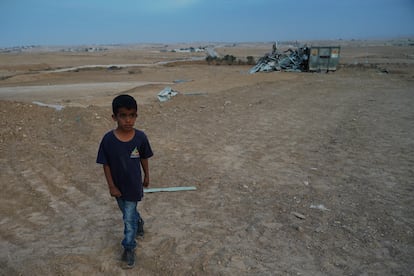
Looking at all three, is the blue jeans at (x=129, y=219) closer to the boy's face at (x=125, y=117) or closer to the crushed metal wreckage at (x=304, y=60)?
the boy's face at (x=125, y=117)

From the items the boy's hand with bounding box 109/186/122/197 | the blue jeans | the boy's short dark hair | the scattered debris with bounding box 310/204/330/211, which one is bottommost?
the scattered debris with bounding box 310/204/330/211

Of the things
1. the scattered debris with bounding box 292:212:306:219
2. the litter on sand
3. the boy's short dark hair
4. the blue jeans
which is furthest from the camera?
the litter on sand

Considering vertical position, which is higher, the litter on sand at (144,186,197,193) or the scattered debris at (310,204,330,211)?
the litter on sand at (144,186,197,193)

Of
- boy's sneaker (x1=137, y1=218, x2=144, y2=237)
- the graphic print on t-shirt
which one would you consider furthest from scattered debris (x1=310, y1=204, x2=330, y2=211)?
the graphic print on t-shirt

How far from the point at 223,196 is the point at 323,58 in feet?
61.6

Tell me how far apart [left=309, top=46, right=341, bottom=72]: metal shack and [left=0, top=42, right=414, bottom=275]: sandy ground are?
12684 mm

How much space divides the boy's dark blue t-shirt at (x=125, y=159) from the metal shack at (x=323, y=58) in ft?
65.6

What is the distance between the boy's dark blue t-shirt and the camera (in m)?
2.62

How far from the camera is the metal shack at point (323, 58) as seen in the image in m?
20.6

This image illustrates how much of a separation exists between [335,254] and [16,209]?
141 inches

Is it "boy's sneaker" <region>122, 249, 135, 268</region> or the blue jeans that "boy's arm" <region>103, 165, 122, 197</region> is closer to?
the blue jeans

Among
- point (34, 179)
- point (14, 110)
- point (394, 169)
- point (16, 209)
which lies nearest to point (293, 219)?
point (394, 169)

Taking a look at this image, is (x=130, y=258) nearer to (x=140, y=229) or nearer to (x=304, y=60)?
(x=140, y=229)

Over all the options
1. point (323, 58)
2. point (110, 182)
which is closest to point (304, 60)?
point (323, 58)
